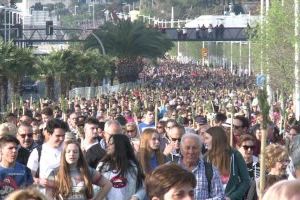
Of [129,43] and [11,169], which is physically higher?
[11,169]

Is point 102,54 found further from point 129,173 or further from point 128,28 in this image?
point 129,173

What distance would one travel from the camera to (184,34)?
120062mm

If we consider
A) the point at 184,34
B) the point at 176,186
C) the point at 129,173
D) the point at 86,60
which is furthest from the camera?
the point at 184,34

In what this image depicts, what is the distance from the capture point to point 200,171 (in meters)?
11.2

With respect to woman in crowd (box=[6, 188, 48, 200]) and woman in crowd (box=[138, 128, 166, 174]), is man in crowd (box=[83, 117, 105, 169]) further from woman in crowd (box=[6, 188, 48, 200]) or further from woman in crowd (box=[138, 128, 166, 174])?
woman in crowd (box=[6, 188, 48, 200])

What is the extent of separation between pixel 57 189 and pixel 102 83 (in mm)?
82379

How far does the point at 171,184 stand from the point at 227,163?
4.56 m

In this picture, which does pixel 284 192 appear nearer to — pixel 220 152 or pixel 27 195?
pixel 27 195

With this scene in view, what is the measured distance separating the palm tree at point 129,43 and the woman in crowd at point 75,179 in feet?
247

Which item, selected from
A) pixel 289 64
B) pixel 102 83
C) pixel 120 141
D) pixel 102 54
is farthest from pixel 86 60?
pixel 120 141

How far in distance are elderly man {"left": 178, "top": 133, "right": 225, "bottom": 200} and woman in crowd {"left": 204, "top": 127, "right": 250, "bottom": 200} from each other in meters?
1.02

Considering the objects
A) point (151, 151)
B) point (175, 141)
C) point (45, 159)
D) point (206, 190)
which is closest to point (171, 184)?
point (206, 190)

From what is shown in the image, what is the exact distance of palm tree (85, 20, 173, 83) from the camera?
288 ft

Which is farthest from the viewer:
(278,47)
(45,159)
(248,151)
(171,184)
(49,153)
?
(278,47)
